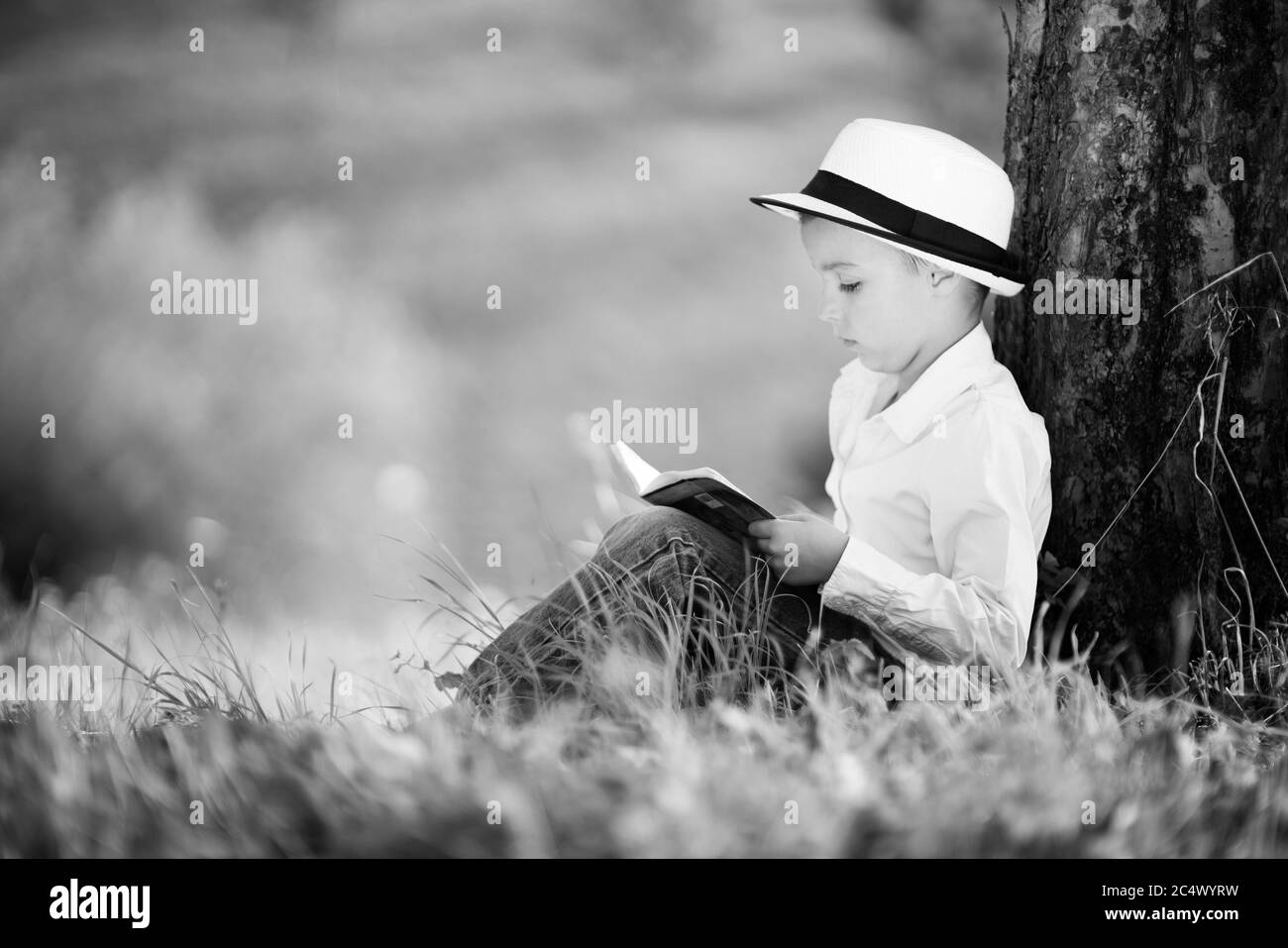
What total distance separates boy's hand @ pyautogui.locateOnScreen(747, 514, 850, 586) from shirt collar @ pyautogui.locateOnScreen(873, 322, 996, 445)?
259 millimetres

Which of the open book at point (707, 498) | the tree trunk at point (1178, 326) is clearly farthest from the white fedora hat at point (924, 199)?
the open book at point (707, 498)

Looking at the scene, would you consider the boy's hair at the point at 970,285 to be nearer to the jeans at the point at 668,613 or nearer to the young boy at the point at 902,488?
the young boy at the point at 902,488

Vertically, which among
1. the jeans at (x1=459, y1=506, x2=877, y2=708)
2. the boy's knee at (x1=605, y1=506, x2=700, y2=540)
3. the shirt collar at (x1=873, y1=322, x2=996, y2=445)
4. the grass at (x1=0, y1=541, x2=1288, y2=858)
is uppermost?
the shirt collar at (x1=873, y1=322, x2=996, y2=445)

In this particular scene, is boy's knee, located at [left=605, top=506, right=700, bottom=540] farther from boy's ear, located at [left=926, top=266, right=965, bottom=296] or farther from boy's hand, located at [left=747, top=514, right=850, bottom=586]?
boy's ear, located at [left=926, top=266, right=965, bottom=296]

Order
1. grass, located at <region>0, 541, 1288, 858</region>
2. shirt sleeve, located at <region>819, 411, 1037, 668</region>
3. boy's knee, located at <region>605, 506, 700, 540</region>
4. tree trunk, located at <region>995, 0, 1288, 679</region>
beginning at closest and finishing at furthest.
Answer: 1. grass, located at <region>0, 541, 1288, 858</region>
2. shirt sleeve, located at <region>819, 411, 1037, 668</region>
3. boy's knee, located at <region>605, 506, 700, 540</region>
4. tree trunk, located at <region>995, 0, 1288, 679</region>

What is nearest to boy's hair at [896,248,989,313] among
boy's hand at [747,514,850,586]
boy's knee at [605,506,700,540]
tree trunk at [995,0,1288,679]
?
tree trunk at [995,0,1288,679]

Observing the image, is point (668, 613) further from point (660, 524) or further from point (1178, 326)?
point (1178, 326)

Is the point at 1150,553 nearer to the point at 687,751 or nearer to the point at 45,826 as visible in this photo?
the point at 687,751

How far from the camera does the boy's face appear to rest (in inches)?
88.4

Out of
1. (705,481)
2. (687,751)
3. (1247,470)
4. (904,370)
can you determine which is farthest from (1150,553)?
(687,751)
